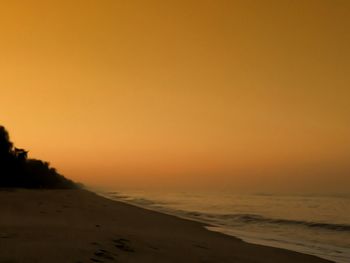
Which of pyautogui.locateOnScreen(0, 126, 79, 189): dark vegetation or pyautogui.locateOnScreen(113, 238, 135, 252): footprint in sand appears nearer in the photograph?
pyautogui.locateOnScreen(113, 238, 135, 252): footprint in sand

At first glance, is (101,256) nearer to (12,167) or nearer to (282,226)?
(282,226)

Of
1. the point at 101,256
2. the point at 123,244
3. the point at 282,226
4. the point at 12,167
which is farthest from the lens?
the point at 12,167

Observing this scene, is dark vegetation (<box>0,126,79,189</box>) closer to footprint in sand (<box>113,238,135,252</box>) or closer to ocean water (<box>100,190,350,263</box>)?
ocean water (<box>100,190,350,263</box>)

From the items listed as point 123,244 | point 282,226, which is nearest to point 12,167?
point 282,226

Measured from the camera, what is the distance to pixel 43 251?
22.3ft

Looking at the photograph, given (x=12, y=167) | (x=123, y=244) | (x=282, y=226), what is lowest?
(x=282, y=226)

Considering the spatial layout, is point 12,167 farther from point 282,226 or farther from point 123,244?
point 123,244

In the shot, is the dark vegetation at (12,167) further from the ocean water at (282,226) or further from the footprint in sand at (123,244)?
the footprint in sand at (123,244)

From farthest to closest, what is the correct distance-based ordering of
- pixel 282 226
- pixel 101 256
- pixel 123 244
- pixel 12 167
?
1. pixel 12 167
2. pixel 282 226
3. pixel 123 244
4. pixel 101 256

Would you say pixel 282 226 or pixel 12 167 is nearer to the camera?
pixel 282 226

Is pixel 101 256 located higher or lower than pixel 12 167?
lower

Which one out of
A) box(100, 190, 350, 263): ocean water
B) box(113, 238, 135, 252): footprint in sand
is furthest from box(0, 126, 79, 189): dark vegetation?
box(113, 238, 135, 252): footprint in sand

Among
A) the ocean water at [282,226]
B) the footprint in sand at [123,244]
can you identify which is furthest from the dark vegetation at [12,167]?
the footprint in sand at [123,244]

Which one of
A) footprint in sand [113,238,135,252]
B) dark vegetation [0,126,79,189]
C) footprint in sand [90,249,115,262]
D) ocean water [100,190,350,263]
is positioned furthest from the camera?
dark vegetation [0,126,79,189]
